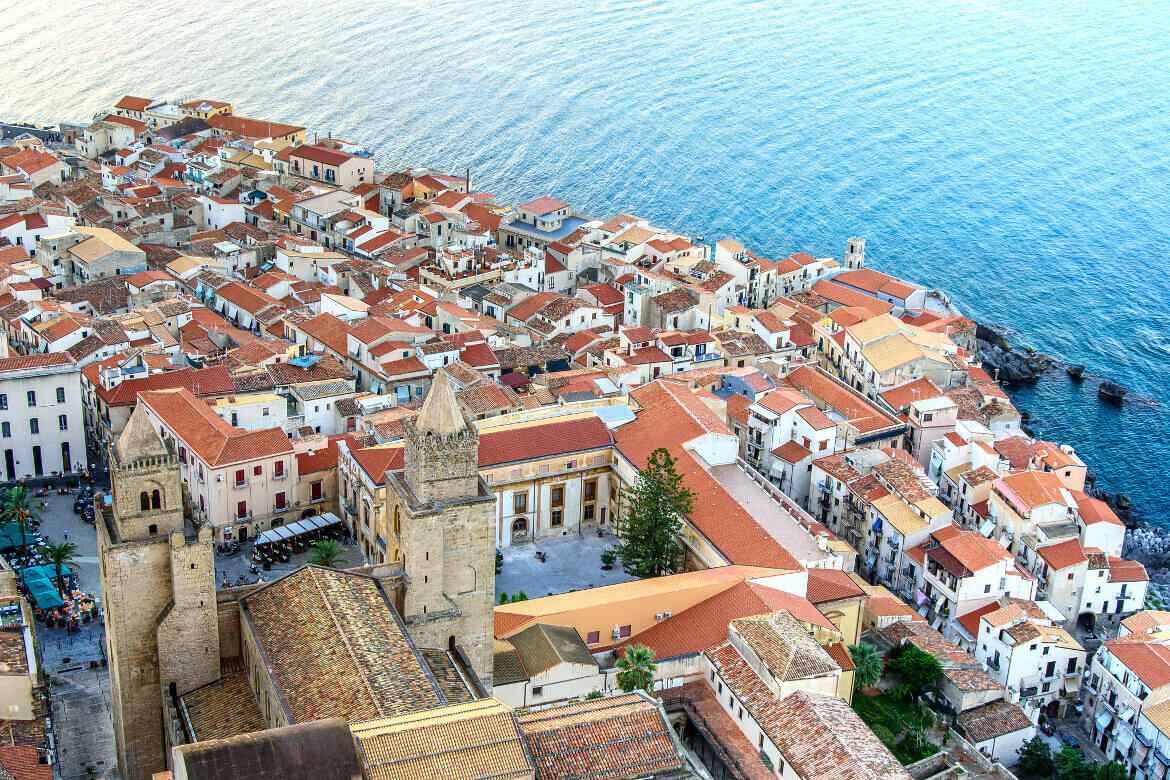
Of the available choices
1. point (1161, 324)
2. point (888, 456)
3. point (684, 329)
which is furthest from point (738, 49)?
point (888, 456)

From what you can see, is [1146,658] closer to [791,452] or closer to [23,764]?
[791,452]

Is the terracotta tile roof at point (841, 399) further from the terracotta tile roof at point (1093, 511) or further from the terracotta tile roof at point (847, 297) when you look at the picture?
the terracotta tile roof at point (847, 297)

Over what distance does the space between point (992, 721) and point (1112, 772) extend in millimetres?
5057

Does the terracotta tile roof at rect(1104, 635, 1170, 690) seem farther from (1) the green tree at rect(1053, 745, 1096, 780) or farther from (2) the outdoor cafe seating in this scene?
(2) the outdoor cafe seating

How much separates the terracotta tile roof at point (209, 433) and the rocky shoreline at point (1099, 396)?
48.4 m

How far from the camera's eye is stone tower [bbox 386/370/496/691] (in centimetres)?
4162

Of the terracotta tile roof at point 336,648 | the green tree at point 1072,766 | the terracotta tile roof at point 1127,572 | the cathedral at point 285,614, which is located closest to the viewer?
the terracotta tile roof at point 336,648

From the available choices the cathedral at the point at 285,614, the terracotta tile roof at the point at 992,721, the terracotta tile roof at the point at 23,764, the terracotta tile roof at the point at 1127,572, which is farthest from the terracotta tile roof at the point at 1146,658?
the terracotta tile roof at the point at 23,764

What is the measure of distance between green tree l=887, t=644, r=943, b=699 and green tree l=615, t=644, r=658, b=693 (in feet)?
44.7

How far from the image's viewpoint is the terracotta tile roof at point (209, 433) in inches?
2350

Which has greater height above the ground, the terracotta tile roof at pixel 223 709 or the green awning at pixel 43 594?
the terracotta tile roof at pixel 223 709

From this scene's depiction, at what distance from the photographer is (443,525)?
42.0m

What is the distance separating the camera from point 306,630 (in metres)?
38.4

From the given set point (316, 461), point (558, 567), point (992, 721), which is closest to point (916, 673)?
point (992, 721)
